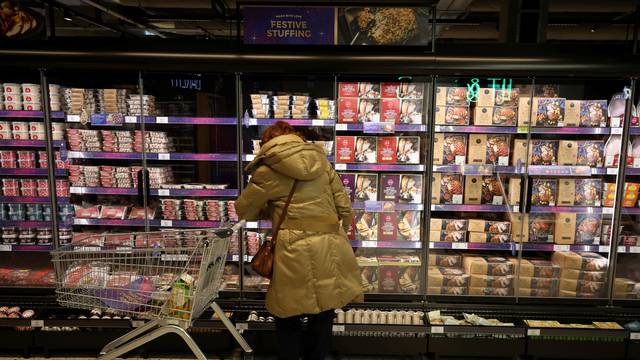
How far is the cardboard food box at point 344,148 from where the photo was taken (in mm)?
3350

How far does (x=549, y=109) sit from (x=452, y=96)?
766 millimetres

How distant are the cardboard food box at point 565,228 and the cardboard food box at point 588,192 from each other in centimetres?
13

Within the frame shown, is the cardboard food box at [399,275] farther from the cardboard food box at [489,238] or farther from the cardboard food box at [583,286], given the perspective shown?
the cardboard food box at [583,286]

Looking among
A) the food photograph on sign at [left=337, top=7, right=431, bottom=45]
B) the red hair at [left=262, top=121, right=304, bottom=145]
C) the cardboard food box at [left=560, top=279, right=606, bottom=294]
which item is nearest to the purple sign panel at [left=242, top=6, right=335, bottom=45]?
the food photograph on sign at [left=337, top=7, right=431, bottom=45]

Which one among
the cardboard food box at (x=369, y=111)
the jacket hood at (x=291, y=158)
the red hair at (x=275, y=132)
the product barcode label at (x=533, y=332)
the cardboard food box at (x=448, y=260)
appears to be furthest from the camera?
the cardboard food box at (x=448, y=260)

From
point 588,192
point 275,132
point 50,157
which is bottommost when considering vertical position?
point 588,192

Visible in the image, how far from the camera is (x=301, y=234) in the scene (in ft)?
7.49

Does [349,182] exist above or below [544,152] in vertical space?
below

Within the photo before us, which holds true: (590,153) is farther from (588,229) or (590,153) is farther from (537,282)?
(537,282)

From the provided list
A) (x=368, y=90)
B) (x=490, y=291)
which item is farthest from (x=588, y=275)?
(x=368, y=90)

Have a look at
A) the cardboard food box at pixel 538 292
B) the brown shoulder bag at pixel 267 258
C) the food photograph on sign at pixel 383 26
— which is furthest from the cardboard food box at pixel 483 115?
the brown shoulder bag at pixel 267 258

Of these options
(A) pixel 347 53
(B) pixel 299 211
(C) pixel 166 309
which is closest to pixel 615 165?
(A) pixel 347 53

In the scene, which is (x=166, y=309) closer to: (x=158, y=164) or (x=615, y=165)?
(x=158, y=164)

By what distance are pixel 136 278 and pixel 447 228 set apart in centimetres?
242
